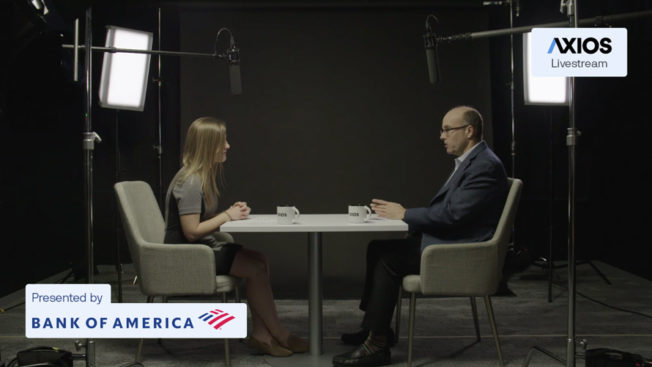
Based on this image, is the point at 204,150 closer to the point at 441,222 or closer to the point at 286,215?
the point at 286,215

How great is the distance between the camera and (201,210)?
2979 millimetres

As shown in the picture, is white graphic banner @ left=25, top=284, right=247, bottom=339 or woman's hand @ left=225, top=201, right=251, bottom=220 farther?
woman's hand @ left=225, top=201, right=251, bottom=220

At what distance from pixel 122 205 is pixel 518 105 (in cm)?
461

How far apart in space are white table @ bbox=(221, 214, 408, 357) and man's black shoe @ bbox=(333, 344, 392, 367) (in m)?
0.20

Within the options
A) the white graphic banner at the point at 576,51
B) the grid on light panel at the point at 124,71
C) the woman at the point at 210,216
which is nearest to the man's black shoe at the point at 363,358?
the woman at the point at 210,216

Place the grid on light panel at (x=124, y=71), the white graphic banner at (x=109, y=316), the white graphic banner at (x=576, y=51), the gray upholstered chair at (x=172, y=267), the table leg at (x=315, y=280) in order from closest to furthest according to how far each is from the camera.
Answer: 1. the white graphic banner at (x=576, y=51)
2. the white graphic banner at (x=109, y=316)
3. the gray upholstered chair at (x=172, y=267)
4. the table leg at (x=315, y=280)
5. the grid on light panel at (x=124, y=71)

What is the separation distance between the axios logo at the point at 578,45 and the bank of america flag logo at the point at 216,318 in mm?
1636

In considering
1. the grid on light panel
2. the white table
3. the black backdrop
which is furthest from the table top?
the black backdrop

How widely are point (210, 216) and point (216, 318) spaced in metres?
0.66

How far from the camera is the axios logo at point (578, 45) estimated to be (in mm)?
2357

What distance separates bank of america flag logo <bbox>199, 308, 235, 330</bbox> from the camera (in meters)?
2.53

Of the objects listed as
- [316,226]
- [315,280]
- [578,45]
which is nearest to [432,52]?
[578,45]

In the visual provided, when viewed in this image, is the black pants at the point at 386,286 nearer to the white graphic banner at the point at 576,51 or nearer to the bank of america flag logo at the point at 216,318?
the bank of america flag logo at the point at 216,318

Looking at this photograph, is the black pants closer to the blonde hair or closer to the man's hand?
the man's hand
